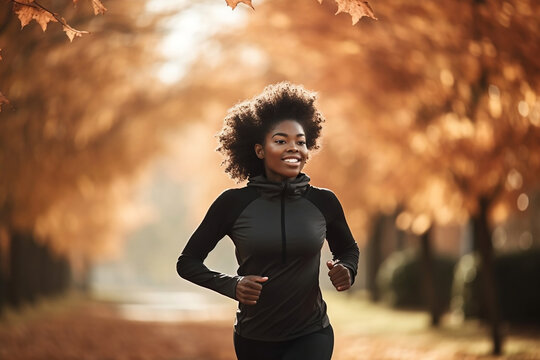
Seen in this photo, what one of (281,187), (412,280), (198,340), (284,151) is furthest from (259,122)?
(412,280)

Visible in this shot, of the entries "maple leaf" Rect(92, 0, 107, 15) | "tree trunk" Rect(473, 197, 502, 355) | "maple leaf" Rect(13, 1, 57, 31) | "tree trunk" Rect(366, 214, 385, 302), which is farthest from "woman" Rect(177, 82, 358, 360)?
"tree trunk" Rect(366, 214, 385, 302)

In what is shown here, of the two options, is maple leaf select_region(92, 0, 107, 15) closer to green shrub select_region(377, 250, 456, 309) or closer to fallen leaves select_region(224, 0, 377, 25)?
fallen leaves select_region(224, 0, 377, 25)

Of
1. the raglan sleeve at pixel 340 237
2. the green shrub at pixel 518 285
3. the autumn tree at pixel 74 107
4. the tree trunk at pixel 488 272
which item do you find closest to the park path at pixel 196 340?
the tree trunk at pixel 488 272

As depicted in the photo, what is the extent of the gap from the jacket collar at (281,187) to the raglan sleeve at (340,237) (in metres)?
0.17

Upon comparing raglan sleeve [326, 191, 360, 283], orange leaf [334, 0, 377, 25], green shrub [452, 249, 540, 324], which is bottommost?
green shrub [452, 249, 540, 324]

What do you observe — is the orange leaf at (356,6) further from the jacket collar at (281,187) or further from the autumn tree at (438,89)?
the autumn tree at (438,89)

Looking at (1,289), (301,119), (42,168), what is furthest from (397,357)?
(1,289)

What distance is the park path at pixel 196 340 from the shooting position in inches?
504

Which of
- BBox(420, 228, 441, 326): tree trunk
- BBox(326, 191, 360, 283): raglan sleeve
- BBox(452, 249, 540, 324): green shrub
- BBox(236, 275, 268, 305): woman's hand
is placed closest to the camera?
BBox(236, 275, 268, 305): woman's hand

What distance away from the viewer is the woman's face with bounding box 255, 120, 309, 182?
13.5 feet

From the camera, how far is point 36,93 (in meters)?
13.3

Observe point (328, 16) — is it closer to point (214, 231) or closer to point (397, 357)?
point (397, 357)

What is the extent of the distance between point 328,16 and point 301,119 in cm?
705

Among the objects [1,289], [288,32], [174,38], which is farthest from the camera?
[1,289]
